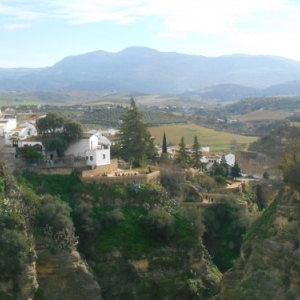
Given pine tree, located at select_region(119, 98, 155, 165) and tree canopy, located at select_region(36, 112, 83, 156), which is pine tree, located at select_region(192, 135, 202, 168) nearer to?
pine tree, located at select_region(119, 98, 155, 165)

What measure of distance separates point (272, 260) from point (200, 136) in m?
60.9

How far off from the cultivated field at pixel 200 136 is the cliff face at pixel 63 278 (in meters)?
43.1

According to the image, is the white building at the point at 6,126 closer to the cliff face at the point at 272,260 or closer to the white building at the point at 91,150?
the white building at the point at 91,150

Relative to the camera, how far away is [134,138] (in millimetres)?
46531

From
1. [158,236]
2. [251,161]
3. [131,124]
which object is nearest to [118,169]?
[131,124]

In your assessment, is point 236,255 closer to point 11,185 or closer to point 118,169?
point 118,169

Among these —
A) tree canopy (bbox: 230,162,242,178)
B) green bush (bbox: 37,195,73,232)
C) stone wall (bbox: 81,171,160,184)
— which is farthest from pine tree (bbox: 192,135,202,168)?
green bush (bbox: 37,195,73,232)

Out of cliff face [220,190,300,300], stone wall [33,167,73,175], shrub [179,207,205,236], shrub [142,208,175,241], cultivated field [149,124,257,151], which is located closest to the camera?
cliff face [220,190,300,300]

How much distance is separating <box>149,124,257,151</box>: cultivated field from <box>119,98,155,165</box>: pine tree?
2882cm

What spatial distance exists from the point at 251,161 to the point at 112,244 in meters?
30.2

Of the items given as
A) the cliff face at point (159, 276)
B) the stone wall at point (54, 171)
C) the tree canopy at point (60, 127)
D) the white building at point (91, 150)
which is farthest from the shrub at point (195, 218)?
the tree canopy at point (60, 127)

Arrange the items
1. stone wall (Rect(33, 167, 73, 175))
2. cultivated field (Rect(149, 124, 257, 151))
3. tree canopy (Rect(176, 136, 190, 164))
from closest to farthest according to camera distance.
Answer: stone wall (Rect(33, 167, 73, 175))
tree canopy (Rect(176, 136, 190, 164))
cultivated field (Rect(149, 124, 257, 151))

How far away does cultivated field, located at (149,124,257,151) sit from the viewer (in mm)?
79900

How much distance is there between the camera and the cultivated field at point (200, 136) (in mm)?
79900
